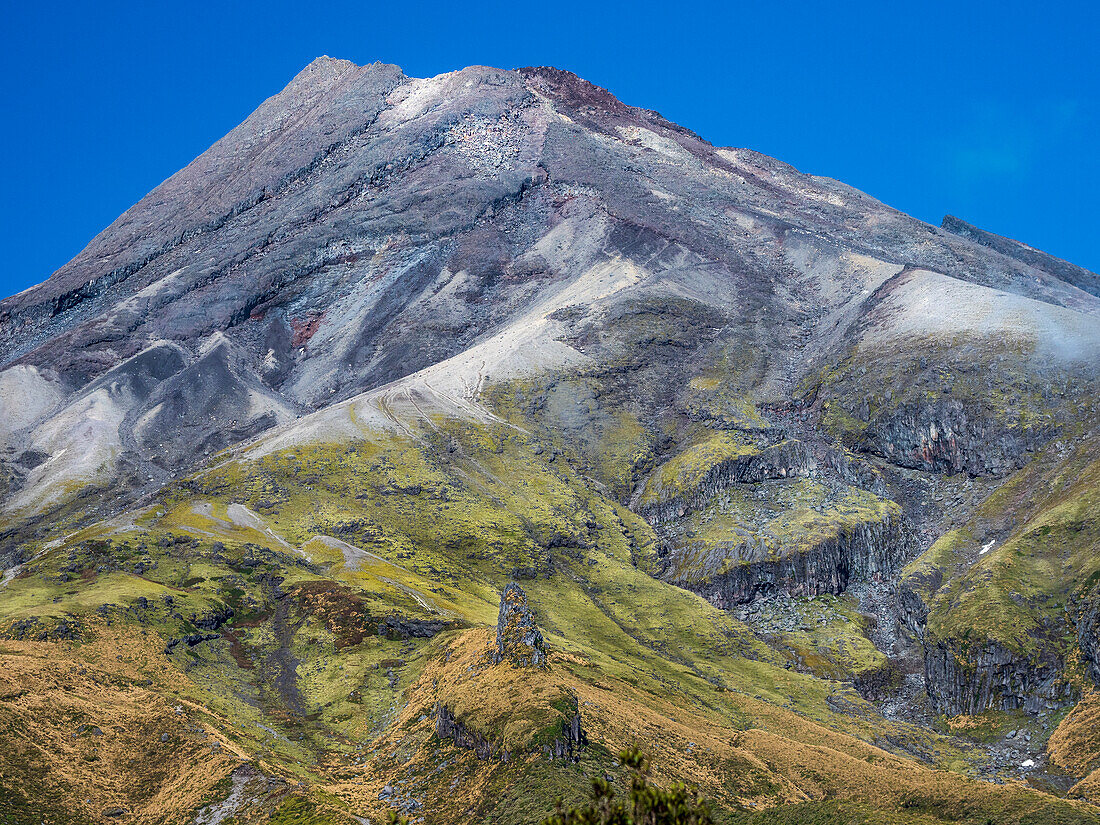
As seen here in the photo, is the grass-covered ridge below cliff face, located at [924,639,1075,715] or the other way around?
the other way around

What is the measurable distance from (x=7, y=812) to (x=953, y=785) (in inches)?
2477

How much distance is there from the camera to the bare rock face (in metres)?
67.8

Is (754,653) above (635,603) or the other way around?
the other way around

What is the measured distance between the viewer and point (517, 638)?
230 ft

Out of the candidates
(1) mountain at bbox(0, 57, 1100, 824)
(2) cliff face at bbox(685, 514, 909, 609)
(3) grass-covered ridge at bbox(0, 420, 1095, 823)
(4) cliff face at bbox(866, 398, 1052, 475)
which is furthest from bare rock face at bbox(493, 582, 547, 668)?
(4) cliff face at bbox(866, 398, 1052, 475)

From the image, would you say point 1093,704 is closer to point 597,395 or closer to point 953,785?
point 953,785

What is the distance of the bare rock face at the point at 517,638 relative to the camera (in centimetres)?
6775

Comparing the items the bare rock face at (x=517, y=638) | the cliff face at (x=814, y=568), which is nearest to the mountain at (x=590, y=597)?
the bare rock face at (x=517, y=638)

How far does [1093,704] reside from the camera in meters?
90.9

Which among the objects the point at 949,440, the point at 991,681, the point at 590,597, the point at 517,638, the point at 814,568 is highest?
the point at 517,638

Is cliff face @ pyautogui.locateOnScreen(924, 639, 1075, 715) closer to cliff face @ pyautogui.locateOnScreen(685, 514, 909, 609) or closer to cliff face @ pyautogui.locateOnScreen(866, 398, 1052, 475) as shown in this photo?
cliff face @ pyautogui.locateOnScreen(685, 514, 909, 609)

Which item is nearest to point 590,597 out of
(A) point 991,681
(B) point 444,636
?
(B) point 444,636

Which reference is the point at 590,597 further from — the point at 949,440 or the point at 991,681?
the point at 949,440

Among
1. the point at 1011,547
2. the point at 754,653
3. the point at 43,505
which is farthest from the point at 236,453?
the point at 1011,547
